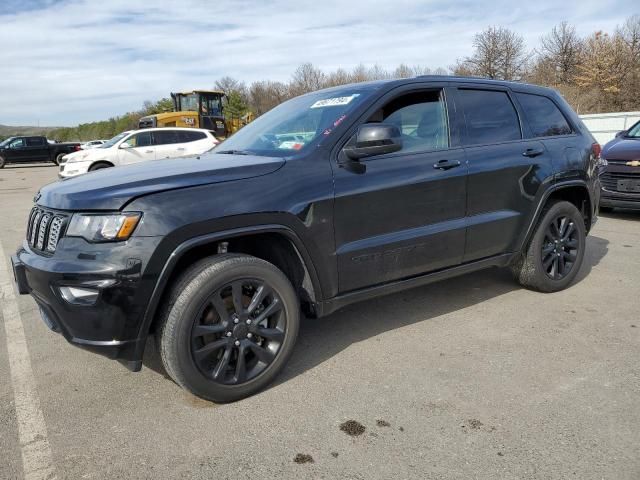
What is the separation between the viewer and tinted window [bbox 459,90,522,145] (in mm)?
3947

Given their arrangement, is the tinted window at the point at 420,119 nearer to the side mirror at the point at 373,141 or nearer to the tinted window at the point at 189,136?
the side mirror at the point at 373,141

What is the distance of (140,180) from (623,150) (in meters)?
7.69

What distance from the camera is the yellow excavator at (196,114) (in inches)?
925

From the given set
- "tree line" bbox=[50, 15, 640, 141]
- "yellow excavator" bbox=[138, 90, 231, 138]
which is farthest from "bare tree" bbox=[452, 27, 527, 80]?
"yellow excavator" bbox=[138, 90, 231, 138]

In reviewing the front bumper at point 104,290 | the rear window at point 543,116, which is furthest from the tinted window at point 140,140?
the front bumper at point 104,290

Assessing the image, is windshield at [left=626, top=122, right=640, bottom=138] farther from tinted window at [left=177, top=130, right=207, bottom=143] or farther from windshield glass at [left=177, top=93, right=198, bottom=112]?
windshield glass at [left=177, top=93, right=198, bottom=112]

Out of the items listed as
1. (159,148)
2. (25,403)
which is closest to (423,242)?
(25,403)

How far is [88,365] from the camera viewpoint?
3.42m

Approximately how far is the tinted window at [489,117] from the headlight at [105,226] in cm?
250

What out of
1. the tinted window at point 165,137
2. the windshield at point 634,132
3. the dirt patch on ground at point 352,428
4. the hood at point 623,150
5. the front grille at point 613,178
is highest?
the tinted window at point 165,137

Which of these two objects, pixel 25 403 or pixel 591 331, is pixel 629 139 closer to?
pixel 591 331

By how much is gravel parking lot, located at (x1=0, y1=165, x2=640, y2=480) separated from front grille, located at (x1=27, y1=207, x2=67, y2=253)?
90 cm

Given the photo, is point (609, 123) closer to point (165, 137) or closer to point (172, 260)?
point (165, 137)

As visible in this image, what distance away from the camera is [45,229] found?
113 inches
